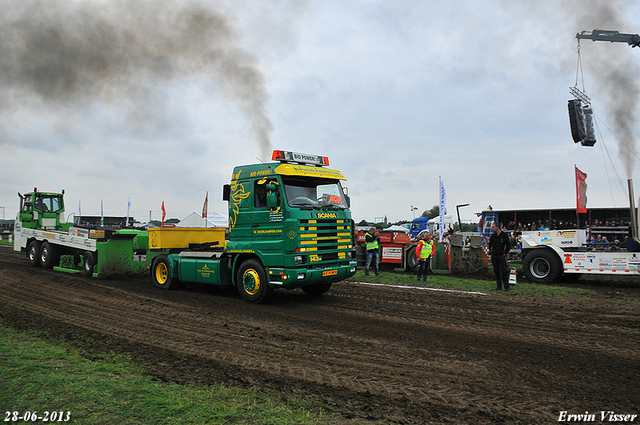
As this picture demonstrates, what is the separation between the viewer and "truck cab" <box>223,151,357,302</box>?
8.49m

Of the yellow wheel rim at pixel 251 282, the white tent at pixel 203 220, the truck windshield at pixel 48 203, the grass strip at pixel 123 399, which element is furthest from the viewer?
the white tent at pixel 203 220

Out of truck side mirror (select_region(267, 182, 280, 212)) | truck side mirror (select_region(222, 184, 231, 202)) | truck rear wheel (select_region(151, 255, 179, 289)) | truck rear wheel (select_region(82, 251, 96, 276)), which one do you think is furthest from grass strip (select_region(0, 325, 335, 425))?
truck rear wheel (select_region(82, 251, 96, 276))

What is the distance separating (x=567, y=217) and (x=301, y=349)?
2735cm

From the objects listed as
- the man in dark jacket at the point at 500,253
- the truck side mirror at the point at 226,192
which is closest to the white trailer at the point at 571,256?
the man in dark jacket at the point at 500,253

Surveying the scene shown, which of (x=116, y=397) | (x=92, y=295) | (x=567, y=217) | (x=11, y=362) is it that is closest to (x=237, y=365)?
(x=116, y=397)

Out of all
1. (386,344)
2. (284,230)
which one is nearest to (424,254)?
(284,230)

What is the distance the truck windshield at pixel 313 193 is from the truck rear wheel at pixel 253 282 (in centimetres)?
166

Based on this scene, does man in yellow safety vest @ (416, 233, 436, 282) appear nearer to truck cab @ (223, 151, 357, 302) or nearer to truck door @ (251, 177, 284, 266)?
truck cab @ (223, 151, 357, 302)

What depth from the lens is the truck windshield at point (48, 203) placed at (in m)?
16.7

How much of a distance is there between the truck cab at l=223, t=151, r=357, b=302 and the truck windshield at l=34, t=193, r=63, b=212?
11.3m

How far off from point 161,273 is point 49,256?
6.40 m

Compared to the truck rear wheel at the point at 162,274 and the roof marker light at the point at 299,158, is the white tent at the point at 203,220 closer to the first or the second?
the truck rear wheel at the point at 162,274

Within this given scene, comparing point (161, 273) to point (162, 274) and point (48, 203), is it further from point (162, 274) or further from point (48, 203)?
point (48, 203)

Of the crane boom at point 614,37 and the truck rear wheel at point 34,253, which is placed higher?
the crane boom at point 614,37
